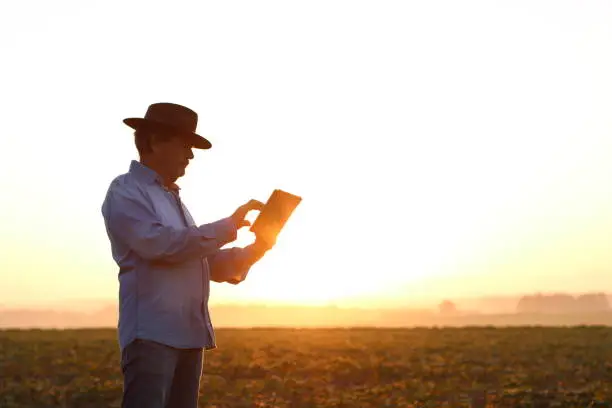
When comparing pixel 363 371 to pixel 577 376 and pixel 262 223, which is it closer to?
pixel 577 376

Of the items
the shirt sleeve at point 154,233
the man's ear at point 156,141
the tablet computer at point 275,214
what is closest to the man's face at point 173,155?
the man's ear at point 156,141

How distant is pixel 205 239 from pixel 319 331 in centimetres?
1964

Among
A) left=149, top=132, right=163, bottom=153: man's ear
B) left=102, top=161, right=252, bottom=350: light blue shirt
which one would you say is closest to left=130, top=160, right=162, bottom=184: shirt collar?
left=102, top=161, right=252, bottom=350: light blue shirt

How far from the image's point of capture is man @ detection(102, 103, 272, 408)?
A: 448cm

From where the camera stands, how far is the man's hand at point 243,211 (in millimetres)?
4776

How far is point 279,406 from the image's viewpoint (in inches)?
500

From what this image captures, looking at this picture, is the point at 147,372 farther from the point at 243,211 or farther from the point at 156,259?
the point at 243,211

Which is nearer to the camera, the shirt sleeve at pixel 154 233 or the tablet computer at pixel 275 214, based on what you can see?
the shirt sleeve at pixel 154 233

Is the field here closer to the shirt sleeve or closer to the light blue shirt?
the light blue shirt

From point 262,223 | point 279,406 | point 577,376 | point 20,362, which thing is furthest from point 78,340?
point 262,223

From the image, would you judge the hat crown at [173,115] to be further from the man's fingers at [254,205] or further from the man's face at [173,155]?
the man's fingers at [254,205]

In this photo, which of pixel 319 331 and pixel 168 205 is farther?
pixel 319 331

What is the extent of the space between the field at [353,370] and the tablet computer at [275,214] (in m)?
8.21

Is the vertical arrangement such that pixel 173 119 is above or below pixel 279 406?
above
